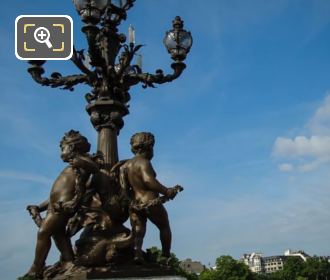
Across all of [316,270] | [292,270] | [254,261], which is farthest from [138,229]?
[254,261]

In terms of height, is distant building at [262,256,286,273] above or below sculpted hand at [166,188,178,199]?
above

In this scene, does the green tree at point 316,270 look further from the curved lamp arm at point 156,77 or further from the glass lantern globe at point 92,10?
the glass lantern globe at point 92,10

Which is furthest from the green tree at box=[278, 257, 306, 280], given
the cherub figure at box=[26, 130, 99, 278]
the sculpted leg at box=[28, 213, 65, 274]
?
the sculpted leg at box=[28, 213, 65, 274]

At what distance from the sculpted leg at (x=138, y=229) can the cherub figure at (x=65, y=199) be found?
0.80 m

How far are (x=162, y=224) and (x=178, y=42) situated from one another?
3.37m

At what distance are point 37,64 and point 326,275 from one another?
9907 cm

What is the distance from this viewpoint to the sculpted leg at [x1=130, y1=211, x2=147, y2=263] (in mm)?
7188

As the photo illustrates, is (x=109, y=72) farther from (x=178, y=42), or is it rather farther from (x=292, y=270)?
(x=292, y=270)

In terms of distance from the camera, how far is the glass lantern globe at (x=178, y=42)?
912cm

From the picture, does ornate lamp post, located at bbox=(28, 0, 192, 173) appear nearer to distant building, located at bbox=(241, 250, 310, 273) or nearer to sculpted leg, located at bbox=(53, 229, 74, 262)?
sculpted leg, located at bbox=(53, 229, 74, 262)

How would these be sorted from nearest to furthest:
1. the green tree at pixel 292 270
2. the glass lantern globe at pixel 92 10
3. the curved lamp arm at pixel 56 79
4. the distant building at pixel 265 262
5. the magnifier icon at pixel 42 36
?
the magnifier icon at pixel 42 36, the glass lantern globe at pixel 92 10, the curved lamp arm at pixel 56 79, the green tree at pixel 292 270, the distant building at pixel 265 262

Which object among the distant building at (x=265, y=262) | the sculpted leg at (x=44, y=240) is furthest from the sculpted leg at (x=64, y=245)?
the distant building at (x=265, y=262)

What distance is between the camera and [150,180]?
721 cm

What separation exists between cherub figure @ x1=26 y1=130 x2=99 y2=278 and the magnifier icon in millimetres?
1521
